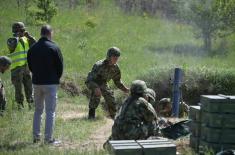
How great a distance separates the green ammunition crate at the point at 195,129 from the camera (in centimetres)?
774

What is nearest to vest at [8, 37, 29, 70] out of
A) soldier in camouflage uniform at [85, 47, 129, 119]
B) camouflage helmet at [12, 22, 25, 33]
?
camouflage helmet at [12, 22, 25, 33]

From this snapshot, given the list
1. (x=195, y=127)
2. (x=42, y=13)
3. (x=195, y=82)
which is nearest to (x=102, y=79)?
(x=195, y=127)

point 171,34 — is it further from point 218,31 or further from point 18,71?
point 18,71

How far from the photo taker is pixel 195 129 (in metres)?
7.89

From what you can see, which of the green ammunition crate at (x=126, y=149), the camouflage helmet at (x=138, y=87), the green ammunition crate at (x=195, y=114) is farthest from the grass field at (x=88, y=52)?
the green ammunition crate at (x=195, y=114)

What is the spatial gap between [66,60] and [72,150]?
11647mm

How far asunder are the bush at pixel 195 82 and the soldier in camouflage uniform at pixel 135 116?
7089 millimetres

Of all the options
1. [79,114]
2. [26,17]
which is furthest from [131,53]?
[79,114]

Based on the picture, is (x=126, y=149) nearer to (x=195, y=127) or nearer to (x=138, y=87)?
(x=138, y=87)

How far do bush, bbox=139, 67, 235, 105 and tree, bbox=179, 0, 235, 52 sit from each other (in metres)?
11.9

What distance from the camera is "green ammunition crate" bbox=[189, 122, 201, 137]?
7.74 m

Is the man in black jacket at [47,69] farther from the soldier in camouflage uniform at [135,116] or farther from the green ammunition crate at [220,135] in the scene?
the green ammunition crate at [220,135]

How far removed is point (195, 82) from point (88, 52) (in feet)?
25.5

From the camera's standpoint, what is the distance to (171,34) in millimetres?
30609
